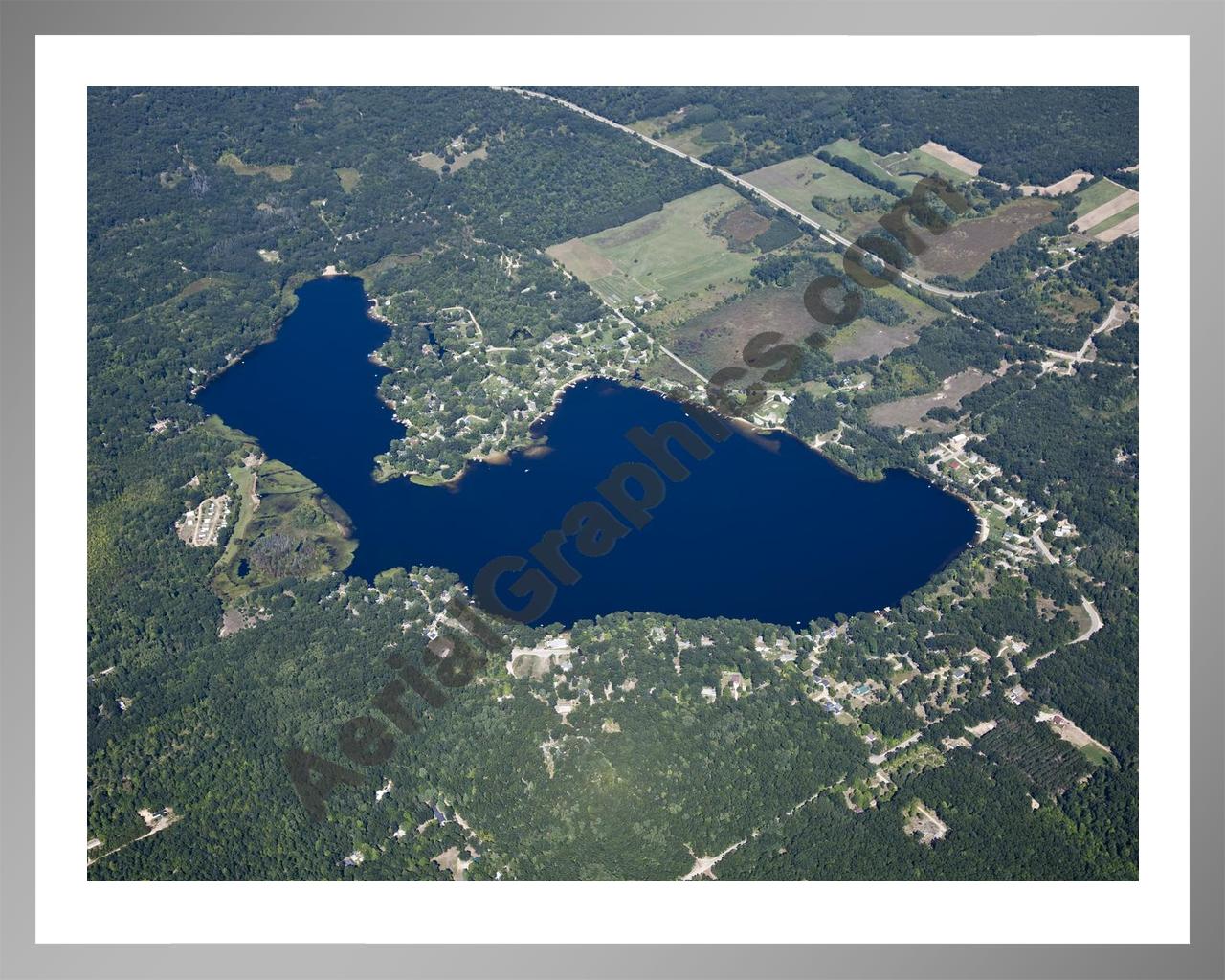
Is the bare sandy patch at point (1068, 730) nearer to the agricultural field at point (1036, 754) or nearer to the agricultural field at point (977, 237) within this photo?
the agricultural field at point (1036, 754)

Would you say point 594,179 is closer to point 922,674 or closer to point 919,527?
point 919,527

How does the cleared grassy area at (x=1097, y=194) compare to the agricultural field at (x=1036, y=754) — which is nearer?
the agricultural field at (x=1036, y=754)

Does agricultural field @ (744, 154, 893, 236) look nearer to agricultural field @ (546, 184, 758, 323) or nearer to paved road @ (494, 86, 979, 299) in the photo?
paved road @ (494, 86, 979, 299)

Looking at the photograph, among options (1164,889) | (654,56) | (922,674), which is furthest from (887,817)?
(654,56)

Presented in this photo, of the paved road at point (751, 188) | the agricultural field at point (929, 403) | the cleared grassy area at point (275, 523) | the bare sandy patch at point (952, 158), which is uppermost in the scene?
the bare sandy patch at point (952, 158)

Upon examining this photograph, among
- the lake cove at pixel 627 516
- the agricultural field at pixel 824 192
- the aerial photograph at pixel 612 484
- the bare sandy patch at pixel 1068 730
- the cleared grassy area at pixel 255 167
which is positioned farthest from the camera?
the cleared grassy area at pixel 255 167

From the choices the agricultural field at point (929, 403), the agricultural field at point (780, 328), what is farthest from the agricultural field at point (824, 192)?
the agricultural field at point (929, 403)

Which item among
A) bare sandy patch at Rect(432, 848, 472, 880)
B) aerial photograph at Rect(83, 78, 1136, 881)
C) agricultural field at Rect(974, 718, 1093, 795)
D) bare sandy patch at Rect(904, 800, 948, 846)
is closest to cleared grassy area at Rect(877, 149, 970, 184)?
aerial photograph at Rect(83, 78, 1136, 881)
